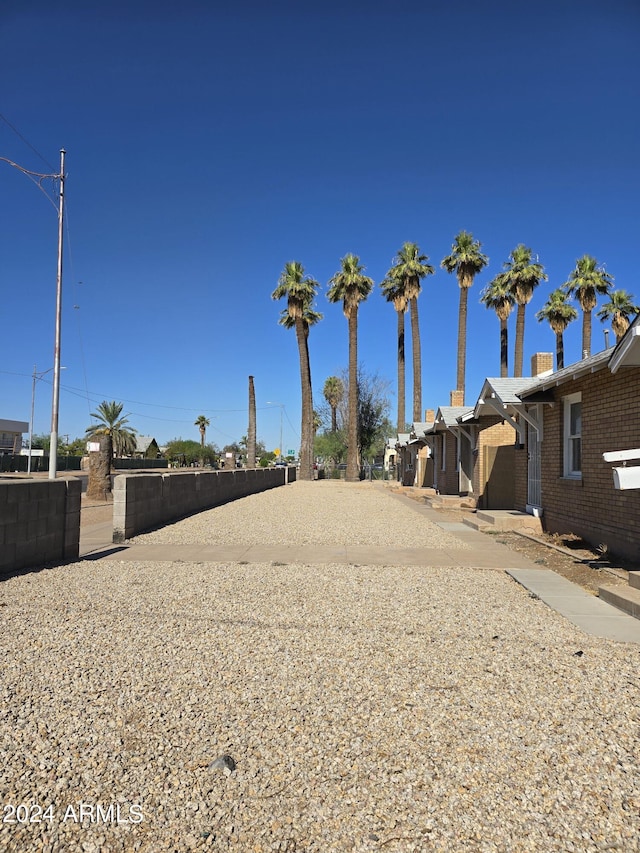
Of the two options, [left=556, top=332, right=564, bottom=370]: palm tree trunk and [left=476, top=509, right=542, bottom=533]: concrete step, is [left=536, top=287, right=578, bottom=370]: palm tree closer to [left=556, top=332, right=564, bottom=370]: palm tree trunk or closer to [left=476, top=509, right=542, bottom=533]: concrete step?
[left=556, top=332, right=564, bottom=370]: palm tree trunk

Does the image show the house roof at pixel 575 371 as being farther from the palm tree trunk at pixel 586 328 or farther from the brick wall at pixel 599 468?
the palm tree trunk at pixel 586 328

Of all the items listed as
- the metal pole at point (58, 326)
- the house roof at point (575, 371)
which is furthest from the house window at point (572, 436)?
the metal pole at point (58, 326)

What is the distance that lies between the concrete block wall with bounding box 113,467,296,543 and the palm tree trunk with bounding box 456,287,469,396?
20.1 m

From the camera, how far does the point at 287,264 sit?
44781mm

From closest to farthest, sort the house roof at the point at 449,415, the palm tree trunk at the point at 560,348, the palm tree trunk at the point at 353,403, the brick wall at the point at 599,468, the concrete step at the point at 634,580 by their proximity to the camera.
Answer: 1. the concrete step at the point at 634,580
2. the brick wall at the point at 599,468
3. the house roof at the point at 449,415
4. the palm tree trunk at the point at 353,403
5. the palm tree trunk at the point at 560,348

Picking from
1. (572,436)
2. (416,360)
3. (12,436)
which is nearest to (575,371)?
(572,436)

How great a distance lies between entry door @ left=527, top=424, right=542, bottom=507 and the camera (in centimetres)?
1372

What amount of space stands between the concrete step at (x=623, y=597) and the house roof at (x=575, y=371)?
3.46 metres

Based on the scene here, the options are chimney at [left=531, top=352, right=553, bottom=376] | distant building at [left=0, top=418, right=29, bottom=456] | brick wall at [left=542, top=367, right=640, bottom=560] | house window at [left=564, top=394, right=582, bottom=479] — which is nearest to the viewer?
brick wall at [left=542, top=367, right=640, bottom=560]

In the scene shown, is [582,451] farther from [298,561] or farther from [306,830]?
[306,830]

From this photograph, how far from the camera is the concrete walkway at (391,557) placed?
6.96 meters

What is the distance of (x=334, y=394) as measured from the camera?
75.3 metres

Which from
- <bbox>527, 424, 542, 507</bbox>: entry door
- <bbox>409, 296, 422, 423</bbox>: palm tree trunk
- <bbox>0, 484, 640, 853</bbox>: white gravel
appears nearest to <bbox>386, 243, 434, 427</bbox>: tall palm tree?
<bbox>409, 296, 422, 423</bbox>: palm tree trunk

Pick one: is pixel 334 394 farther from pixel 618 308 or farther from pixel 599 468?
pixel 599 468
